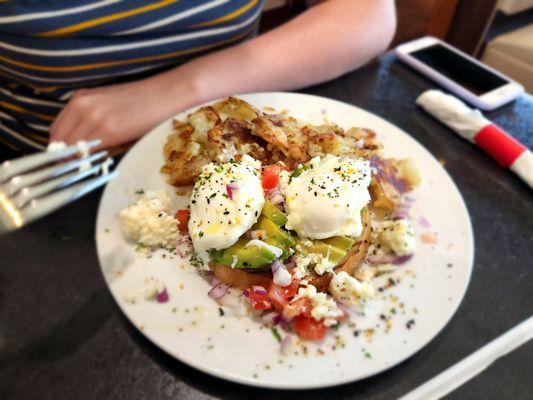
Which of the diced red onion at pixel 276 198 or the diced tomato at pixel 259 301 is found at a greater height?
the diced red onion at pixel 276 198

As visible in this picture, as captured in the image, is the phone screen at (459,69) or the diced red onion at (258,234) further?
the phone screen at (459,69)

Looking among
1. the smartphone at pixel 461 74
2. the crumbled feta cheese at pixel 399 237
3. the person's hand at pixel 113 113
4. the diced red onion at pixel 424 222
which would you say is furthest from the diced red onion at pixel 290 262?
the smartphone at pixel 461 74

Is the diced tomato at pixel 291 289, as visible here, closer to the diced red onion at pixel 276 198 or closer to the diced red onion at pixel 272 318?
the diced red onion at pixel 272 318

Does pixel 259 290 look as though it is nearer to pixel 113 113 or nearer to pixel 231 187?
Result: pixel 231 187

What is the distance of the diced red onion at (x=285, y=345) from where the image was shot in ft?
2.74

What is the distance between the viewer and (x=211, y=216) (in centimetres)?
89

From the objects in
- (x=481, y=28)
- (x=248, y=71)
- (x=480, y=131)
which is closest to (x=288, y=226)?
(x=248, y=71)

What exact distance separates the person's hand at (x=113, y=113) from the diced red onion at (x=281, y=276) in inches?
25.9

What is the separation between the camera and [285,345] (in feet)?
2.77

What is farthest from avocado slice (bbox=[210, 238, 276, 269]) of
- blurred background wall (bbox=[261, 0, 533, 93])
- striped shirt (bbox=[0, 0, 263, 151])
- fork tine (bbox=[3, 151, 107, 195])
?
blurred background wall (bbox=[261, 0, 533, 93])

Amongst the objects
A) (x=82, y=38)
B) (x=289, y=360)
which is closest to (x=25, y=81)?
(x=82, y=38)

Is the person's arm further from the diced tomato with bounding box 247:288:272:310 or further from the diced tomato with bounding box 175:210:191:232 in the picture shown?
the diced tomato with bounding box 247:288:272:310

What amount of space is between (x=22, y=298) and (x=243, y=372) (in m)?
0.55

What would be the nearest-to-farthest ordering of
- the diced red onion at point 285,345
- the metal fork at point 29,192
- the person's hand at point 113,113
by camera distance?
1. the metal fork at point 29,192
2. the diced red onion at point 285,345
3. the person's hand at point 113,113
